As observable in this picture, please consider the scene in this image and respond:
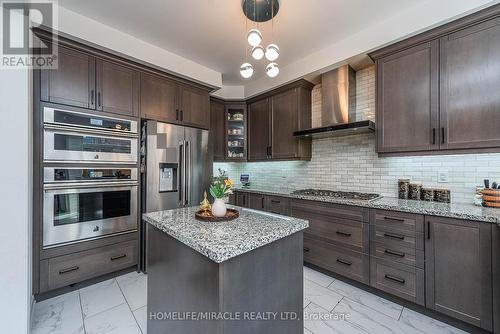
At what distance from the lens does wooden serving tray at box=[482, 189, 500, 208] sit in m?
1.88

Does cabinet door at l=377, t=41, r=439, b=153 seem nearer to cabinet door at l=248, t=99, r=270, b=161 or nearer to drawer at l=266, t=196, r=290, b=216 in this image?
drawer at l=266, t=196, r=290, b=216

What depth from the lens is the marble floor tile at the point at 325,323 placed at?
1.75 m

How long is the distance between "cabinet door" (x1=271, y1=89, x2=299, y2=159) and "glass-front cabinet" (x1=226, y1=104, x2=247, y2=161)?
2.29 feet

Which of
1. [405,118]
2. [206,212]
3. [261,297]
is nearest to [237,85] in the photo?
[405,118]

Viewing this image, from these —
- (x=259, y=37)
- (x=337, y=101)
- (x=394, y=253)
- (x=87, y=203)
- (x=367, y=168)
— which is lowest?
(x=394, y=253)

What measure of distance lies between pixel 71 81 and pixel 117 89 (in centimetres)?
43

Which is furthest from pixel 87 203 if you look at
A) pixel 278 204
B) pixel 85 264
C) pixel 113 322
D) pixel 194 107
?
pixel 278 204

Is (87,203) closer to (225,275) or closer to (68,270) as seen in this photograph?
(68,270)

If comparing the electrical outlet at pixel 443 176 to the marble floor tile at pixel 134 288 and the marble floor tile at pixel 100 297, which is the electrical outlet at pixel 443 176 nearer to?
the marble floor tile at pixel 134 288

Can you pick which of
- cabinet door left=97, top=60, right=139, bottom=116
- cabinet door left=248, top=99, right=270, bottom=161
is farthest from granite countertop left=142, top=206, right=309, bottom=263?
cabinet door left=248, top=99, right=270, bottom=161

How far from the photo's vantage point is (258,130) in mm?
3992

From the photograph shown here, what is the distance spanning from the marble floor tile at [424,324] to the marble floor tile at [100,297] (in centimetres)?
262

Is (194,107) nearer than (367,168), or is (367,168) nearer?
(367,168)

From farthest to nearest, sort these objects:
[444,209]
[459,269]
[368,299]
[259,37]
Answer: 1. [368,299]
2. [444,209]
3. [459,269]
4. [259,37]
